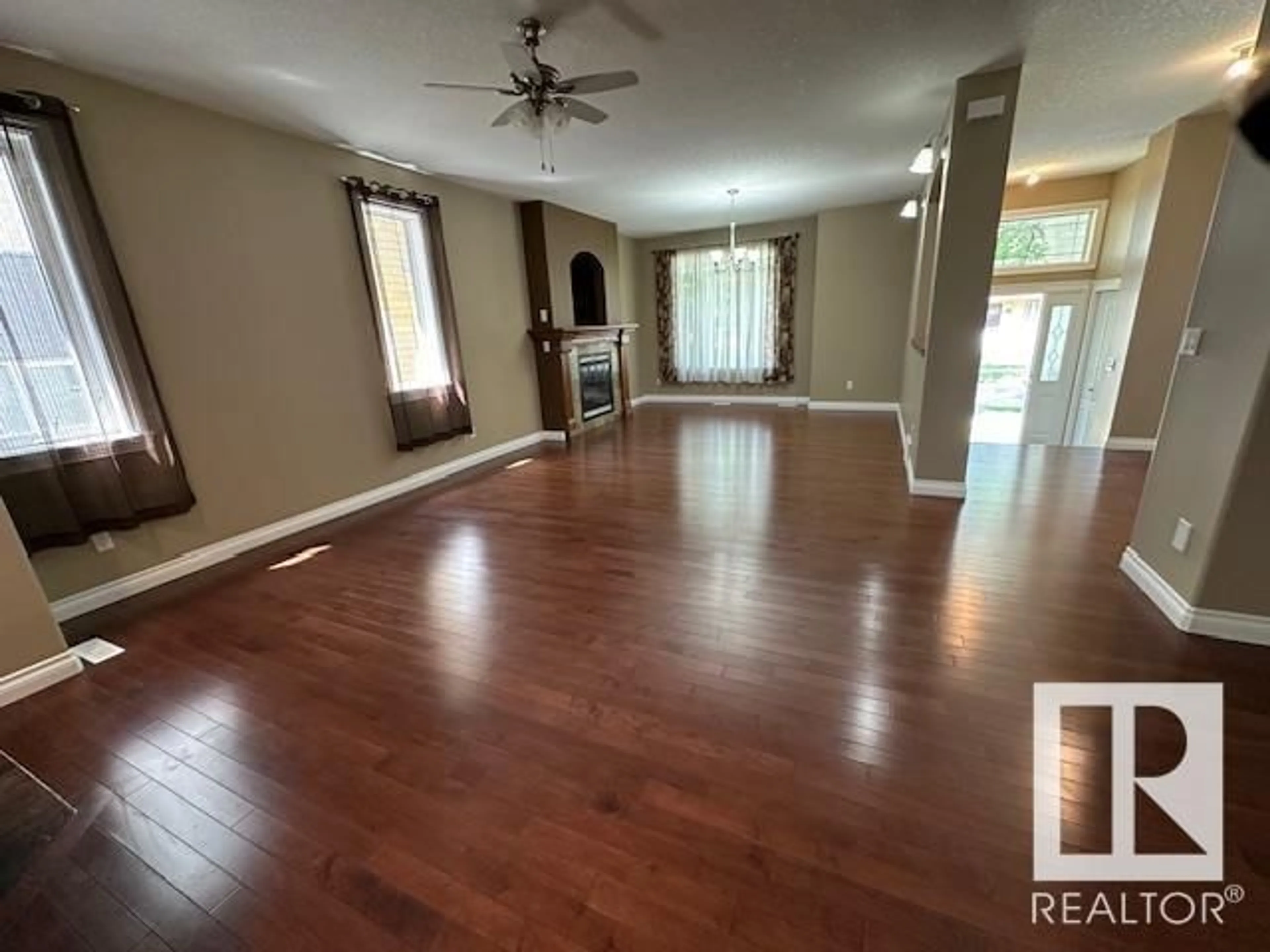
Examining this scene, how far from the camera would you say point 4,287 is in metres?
2.44

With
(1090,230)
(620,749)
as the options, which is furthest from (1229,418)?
(1090,230)

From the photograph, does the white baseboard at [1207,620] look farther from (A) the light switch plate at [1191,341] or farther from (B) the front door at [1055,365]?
(B) the front door at [1055,365]

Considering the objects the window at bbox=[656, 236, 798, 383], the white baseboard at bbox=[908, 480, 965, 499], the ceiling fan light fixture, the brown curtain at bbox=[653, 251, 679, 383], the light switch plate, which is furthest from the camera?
the brown curtain at bbox=[653, 251, 679, 383]

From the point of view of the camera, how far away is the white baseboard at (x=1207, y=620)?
6.92 ft

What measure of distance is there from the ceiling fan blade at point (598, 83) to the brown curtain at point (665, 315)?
6178 mm

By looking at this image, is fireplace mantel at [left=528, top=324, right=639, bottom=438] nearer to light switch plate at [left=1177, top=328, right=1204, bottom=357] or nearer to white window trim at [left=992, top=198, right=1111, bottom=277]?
white window trim at [left=992, top=198, right=1111, bottom=277]

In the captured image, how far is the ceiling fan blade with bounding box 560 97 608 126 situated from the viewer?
8.85 ft

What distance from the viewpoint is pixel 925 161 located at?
13.3 feet

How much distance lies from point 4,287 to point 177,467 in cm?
109

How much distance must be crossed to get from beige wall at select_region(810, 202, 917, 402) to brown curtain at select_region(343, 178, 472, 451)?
5010 millimetres

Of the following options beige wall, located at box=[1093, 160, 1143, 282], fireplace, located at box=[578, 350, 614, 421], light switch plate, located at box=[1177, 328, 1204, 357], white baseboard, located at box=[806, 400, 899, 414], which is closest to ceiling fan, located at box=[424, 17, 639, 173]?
light switch plate, located at box=[1177, 328, 1204, 357]

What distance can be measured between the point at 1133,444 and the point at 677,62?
523 centimetres

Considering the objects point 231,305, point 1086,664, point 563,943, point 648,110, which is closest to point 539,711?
point 563,943

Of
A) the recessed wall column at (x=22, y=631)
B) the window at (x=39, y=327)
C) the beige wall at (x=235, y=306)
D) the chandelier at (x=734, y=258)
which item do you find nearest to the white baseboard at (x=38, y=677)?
the recessed wall column at (x=22, y=631)
